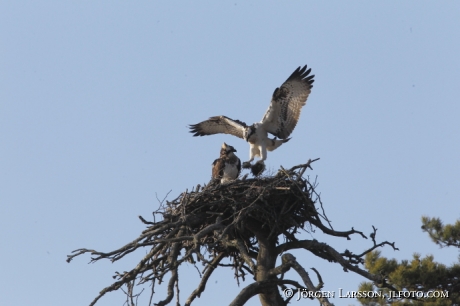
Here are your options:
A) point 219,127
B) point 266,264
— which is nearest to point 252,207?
point 266,264

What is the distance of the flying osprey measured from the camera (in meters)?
11.5

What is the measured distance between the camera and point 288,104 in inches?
460

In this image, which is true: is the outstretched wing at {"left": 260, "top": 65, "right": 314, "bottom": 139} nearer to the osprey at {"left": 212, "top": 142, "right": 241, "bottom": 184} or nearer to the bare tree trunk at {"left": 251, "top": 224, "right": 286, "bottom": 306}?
the osprey at {"left": 212, "top": 142, "right": 241, "bottom": 184}

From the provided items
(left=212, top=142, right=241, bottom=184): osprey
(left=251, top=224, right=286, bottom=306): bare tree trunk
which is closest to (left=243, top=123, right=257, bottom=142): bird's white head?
(left=212, top=142, right=241, bottom=184): osprey

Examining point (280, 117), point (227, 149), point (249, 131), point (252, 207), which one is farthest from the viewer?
point (280, 117)

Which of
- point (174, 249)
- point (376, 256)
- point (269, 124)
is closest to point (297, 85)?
point (269, 124)

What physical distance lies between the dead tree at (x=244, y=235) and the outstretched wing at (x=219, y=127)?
3.27 m

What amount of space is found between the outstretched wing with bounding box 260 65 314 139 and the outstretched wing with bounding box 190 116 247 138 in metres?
0.49

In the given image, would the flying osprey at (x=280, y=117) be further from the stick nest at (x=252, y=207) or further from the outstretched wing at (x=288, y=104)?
the stick nest at (x=252, y=207)

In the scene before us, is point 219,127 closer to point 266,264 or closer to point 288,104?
point 288,104

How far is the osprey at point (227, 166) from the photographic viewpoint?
34.2 feet

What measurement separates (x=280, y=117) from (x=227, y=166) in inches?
65.2

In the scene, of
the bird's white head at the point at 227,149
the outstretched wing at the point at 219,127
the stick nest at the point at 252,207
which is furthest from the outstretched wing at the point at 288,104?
the stick nest at the point at 252,207

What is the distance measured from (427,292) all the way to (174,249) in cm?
372
